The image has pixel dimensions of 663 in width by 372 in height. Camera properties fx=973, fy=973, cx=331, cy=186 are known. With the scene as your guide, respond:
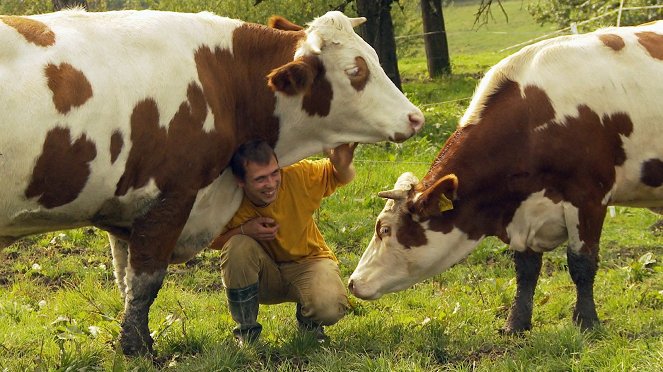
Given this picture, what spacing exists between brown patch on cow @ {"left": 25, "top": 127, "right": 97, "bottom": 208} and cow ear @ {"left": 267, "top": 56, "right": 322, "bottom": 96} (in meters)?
1.28

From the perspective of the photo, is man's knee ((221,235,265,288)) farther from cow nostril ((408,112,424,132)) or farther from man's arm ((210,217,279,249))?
cow nostril ((408,112,424,132))

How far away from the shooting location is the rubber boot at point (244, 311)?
20.5ft

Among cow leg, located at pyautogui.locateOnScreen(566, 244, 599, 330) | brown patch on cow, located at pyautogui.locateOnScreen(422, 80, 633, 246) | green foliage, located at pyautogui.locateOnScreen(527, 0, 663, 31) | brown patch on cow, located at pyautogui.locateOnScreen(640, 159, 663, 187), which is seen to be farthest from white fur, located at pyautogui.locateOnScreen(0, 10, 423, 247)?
green foliage, located at pyautogui.locateOnScreen(527, 0, 663, 31)

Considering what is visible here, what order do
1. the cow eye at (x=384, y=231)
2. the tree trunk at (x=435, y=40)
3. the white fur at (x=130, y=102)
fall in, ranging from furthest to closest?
1. the tree trunk at (x=435, y=40)
2. the cow eye at (x=384, y=231)
3. the white fur at (x=130, y=102)

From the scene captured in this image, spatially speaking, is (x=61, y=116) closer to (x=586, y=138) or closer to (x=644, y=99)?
(x=586, y=138)

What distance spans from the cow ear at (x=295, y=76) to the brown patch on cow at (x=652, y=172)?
228cm

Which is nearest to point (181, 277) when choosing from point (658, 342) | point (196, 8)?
point (658, 342)

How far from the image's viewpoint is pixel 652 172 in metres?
6.56

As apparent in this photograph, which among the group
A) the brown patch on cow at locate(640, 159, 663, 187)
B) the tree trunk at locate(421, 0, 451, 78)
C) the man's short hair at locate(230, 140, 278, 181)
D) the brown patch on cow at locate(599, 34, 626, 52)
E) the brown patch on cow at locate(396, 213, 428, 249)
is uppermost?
the brown patch on cow at locate(599, 34, 626, 52)

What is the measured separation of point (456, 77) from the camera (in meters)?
22.8

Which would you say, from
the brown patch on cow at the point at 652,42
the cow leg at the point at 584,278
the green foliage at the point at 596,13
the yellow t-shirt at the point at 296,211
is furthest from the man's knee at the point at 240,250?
the green foliage at the point at 596,13

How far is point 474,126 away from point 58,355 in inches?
119

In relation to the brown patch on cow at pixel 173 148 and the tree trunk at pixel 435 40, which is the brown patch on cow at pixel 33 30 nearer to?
the brown patch on cow at pixel 173 148

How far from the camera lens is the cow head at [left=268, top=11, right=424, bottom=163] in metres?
6.42
